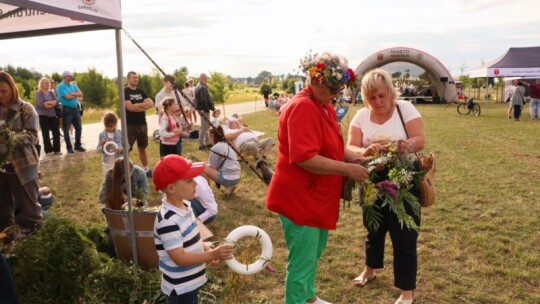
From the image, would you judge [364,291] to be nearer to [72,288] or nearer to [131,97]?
[72,288]

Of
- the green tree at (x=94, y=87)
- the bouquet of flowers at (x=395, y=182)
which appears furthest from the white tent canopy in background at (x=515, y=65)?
the green tree at (x=94, y=87)

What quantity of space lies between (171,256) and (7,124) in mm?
2818

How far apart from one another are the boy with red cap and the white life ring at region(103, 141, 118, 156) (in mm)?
4128

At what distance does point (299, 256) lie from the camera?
→ 9.24 ft

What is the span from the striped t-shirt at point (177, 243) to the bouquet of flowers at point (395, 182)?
1193 mm

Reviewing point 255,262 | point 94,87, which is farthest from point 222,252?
point 94,87

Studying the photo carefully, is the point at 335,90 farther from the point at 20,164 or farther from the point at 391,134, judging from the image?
the point at 20,164

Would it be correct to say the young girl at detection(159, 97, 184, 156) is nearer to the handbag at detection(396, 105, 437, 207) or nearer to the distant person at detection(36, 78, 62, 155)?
the distant person at detection(36, 78, 62, 155)

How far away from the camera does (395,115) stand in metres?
3.13

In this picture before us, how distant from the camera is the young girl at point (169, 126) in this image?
275 inches

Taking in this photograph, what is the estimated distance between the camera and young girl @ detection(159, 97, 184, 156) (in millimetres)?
6988

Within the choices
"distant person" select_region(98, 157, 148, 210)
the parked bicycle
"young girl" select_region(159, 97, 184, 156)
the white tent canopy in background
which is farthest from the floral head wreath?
the white tent canopy in background

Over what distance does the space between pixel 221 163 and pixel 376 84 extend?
11.2 feet

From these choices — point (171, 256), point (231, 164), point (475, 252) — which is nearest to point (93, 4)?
point (171, 256)
